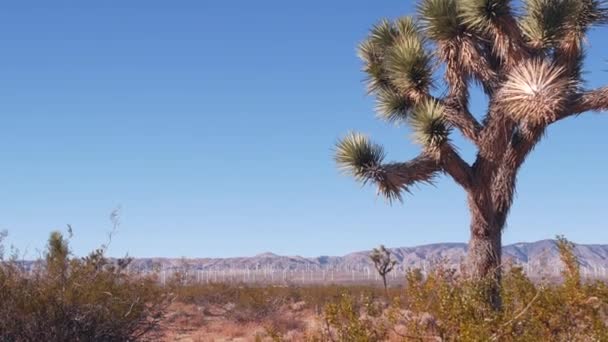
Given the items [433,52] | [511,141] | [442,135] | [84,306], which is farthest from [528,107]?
[84,306]

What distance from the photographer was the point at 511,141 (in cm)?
1139

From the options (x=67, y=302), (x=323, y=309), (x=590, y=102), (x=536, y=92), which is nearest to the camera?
(x=323, y=309)

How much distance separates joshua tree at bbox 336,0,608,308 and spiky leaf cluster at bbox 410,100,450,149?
0.05 feet

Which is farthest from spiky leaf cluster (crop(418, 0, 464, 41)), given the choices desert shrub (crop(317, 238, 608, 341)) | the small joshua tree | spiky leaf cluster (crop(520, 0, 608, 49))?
the small joshua tree

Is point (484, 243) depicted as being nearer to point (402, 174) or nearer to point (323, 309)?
point (402, 174)

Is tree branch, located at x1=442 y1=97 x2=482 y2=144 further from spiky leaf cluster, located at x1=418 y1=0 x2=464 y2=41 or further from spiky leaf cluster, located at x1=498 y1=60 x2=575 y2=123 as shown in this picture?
spiky leaf cluster, located at x1=418 y1=0 x2=464 y2=41

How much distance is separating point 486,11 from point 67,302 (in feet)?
24.9

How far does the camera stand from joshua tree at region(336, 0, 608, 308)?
1095cm

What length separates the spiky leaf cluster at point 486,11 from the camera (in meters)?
11.5

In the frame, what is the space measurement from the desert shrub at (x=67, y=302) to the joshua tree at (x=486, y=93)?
4.39 meters

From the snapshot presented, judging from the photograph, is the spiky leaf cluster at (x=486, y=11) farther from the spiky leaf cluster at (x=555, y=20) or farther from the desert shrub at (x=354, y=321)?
the desert shrub at (x=354, y=321)

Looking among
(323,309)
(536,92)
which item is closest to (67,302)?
(323,309)

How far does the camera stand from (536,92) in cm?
1052

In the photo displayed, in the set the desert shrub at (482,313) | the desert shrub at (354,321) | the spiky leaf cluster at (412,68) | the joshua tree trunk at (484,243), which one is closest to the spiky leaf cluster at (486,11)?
the spiky leaf cluster at (412,68)
